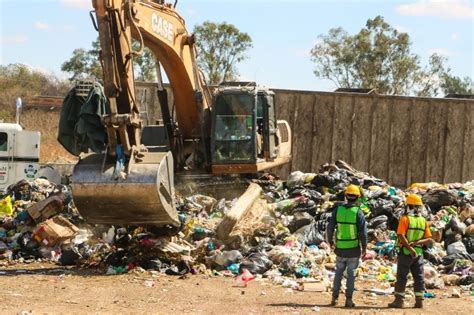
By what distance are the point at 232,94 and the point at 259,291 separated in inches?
212

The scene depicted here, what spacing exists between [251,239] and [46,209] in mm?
3199

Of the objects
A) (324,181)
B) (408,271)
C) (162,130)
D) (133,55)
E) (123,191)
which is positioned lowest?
(408,271)

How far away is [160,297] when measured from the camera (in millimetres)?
8781

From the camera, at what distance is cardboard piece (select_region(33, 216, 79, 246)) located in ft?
37.8

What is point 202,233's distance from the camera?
11500 mm

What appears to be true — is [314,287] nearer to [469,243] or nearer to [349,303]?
[349,303]

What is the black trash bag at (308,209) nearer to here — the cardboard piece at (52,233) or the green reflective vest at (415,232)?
the cardboard piece at (52,233)

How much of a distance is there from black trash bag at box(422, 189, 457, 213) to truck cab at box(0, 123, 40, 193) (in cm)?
927

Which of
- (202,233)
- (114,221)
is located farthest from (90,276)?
(202,233)

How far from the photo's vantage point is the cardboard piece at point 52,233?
37.8 feet

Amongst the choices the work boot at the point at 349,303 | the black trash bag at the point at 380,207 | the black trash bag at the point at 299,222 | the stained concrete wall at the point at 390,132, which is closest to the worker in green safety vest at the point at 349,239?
the work boot at the point at 349,303

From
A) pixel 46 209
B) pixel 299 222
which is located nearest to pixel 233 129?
pixel 299 222

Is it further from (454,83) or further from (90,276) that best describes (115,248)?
(454,83)

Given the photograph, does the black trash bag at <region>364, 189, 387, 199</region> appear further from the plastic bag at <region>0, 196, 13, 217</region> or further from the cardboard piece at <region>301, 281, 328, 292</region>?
the plastic bag at <region>0, 196, 13, 217</region>
